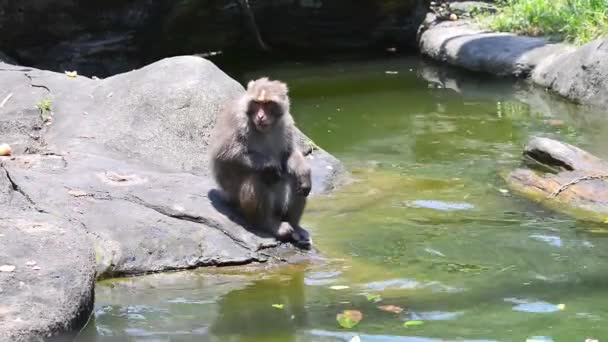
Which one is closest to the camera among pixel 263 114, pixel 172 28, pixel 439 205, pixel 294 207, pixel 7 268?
pixel 7 268

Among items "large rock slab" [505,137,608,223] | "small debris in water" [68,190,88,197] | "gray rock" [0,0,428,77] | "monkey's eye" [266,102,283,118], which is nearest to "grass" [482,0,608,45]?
"gray rock" [0,0,428,77]

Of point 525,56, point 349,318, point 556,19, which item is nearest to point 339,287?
point 349,318

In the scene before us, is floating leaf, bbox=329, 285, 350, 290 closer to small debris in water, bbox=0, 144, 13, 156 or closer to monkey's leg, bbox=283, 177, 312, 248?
monkey's leg, bbox=283, 177, 312, 248

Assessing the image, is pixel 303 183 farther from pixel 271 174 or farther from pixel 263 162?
pixel 263 162

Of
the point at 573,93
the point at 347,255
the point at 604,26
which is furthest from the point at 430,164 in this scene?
the point at 604,26

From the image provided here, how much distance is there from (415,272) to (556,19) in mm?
11118

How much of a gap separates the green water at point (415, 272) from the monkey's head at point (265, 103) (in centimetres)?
109

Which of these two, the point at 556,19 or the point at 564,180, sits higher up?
the point at 564,180

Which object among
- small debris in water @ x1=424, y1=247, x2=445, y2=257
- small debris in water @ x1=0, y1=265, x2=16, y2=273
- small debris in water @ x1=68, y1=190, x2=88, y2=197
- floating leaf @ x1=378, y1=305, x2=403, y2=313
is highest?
small debris in water @ x1=0, y1=265, x2=16, y2=273

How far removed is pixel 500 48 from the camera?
1634 centimetres

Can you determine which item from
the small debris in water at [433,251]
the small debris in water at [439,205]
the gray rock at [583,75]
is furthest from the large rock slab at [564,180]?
the gray rock at [583,75]

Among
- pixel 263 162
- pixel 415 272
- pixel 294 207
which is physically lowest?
pixel 415 272

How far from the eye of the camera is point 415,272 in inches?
264

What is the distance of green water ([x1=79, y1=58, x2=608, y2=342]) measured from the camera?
5.62m
